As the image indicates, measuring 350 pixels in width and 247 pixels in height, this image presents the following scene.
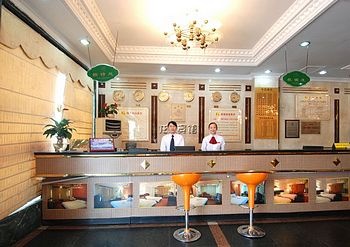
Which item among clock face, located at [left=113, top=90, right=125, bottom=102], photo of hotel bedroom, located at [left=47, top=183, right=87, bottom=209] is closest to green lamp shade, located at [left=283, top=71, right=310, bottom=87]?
photo of hotel bedroom, located at [left=47, top=183, right=87, bottom=209]

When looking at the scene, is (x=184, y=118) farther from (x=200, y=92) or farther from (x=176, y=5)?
(x=176, y=5)

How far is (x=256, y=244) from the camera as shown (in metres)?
2.93

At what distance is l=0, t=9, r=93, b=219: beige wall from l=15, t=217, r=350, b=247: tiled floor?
660mm

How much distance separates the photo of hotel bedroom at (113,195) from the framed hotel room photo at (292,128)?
499cm

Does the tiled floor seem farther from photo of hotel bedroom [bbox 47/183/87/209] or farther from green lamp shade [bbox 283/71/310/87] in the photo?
green lamp shade [bbox 283/71/310/87]

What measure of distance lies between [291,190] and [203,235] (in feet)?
5.34

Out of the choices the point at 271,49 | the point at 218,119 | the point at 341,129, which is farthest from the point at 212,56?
the point at 341,129

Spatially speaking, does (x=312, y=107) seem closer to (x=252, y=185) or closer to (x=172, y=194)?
(x=252, y=185)

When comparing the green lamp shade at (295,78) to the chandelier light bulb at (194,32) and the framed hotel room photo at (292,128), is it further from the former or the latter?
the framed hotel room photo at (292,128)

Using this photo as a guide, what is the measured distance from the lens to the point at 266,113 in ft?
21.7

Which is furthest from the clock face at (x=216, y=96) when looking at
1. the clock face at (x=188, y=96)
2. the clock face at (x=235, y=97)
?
the clock face at (x=188, y=96)

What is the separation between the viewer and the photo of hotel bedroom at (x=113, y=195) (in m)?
3.49

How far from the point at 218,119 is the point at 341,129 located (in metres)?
3.60

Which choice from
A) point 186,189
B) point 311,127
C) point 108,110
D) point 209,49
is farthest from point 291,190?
point 108,110
